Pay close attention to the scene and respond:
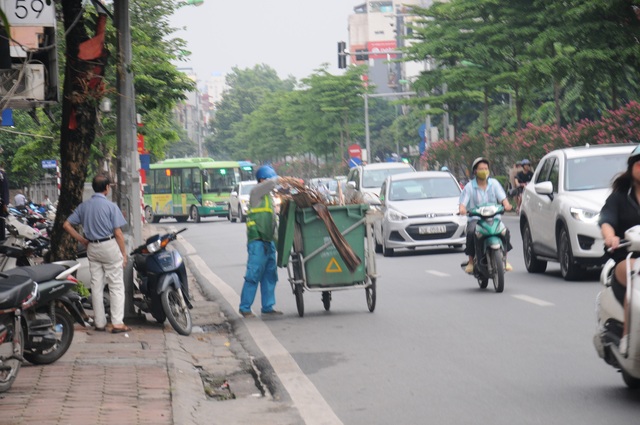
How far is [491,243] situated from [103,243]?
5136 millimetres

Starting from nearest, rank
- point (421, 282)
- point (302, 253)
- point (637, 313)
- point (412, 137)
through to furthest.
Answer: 1. point (637, 313)
2. point (302, 253)
3. point (421, 282)
4. point (412, 137)

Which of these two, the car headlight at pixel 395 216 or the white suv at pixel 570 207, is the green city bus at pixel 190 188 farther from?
the white suv at pixel 570 207

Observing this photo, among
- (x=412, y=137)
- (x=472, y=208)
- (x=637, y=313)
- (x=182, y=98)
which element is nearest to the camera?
(x=637, y=313)

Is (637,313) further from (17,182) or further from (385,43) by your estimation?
(385,43)

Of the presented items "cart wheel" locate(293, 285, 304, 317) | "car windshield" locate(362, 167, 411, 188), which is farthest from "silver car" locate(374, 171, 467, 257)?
A: "cart wheel" locate(293, 285, 304, 317)

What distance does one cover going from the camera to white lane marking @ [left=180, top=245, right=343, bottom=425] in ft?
26.8

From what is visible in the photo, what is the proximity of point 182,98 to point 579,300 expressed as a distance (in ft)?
59.7

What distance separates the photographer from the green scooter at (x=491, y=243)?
15695 millimetres

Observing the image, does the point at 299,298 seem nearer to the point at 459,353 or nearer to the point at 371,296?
the point at 371,296

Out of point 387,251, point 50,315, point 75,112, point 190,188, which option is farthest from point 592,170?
point 190,188

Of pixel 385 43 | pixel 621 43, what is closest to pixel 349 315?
pixel 621 43

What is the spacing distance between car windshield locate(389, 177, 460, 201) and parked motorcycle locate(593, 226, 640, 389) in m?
16.9

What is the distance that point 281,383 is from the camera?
31.6 feet

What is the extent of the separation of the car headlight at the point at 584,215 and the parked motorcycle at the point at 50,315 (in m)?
7.51
